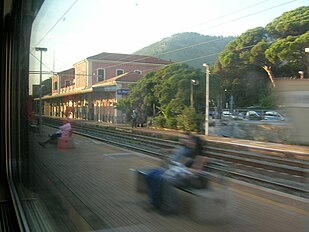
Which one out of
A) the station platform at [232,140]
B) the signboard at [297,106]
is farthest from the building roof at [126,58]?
the signboard at [297,106]

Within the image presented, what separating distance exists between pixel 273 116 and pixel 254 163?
241mm

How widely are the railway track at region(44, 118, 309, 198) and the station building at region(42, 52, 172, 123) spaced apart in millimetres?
276

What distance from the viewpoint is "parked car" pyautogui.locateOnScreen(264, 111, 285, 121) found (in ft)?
2.65

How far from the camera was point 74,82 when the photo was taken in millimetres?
2342

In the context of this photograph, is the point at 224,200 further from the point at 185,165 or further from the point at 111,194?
the point at 111,194

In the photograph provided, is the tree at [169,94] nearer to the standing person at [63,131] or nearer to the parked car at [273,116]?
the parked car at [273,116]

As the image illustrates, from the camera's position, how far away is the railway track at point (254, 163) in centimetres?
85

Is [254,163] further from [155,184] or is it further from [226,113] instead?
[155,184]

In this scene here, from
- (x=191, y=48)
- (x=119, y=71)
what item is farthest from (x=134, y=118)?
(x=191, y=48)

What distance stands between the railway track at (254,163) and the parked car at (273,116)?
0.29 feet

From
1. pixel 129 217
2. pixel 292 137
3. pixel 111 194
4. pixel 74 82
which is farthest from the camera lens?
pixel 74 82

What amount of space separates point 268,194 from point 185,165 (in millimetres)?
289

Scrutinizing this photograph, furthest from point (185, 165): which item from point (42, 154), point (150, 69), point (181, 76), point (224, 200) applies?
point (42, 154)

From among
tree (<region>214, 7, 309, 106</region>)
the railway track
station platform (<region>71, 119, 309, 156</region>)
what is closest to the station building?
station platform (<region>71, 119, 309, 156</region>)
